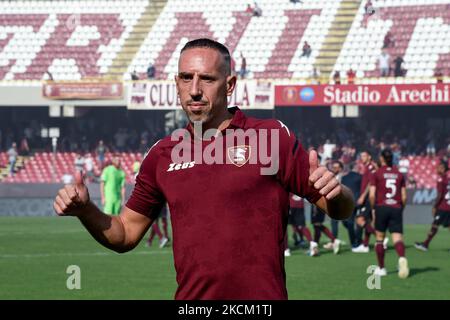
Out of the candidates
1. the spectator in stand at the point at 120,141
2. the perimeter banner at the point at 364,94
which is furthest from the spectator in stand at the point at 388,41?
the spectator in stand at the point at 120,141

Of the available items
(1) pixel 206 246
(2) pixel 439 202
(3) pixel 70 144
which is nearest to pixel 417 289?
(2) pixel 439 202

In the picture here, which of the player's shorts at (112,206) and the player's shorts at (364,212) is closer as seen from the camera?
the player's shorts at (364,212)

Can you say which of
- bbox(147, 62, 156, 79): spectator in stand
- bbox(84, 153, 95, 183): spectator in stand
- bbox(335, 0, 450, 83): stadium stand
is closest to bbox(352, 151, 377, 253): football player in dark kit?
bbox(335, 0, 450, 83): stadium stand

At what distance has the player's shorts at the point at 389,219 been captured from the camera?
18442 mm

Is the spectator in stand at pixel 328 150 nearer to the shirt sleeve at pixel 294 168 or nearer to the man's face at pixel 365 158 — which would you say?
the man's face at pixel 365 158

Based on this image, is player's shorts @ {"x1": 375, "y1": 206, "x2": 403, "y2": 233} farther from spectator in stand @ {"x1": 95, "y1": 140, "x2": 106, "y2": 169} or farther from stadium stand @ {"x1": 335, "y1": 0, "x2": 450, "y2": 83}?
spectator in stand @ {"x1": 95, "y1": 140, "x2": 106, "y2": 169}

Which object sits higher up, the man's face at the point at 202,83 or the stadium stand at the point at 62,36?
the stadium stand at the point at 62,36

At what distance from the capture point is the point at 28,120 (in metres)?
50.7

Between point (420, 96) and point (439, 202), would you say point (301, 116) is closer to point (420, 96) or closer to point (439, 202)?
point (420, 96)

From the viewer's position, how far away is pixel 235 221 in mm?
4996

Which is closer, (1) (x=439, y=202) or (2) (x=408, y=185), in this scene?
(1) (x=439, y=202)

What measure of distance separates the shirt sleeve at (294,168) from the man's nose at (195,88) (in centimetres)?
44

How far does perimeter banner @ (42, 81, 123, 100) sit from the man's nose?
41.4m
